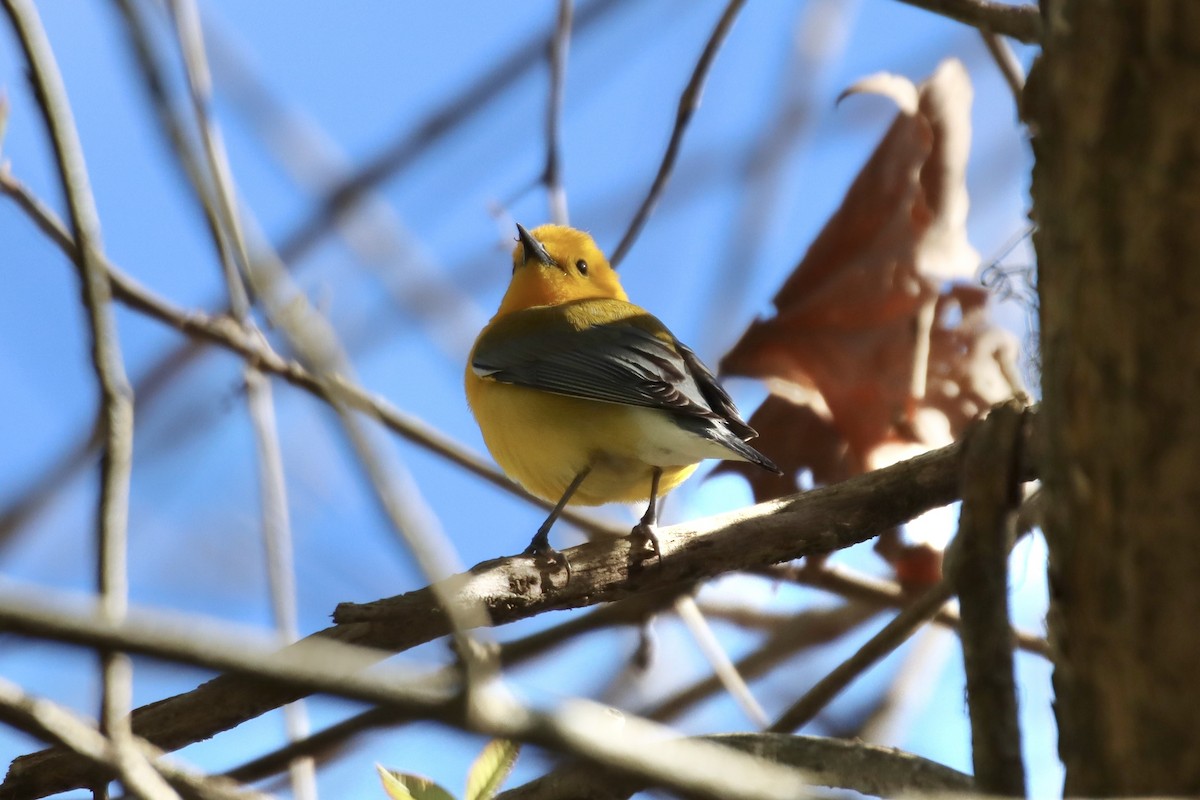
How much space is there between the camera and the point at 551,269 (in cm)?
628

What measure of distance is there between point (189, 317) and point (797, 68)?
2376mm

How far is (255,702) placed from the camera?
2.56 metres

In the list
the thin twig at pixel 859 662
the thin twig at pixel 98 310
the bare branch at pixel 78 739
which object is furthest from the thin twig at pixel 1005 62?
the bare branch at pixel 78 739

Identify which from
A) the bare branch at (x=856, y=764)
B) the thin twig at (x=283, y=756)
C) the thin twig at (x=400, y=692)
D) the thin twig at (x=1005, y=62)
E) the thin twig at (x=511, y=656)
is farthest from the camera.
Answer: the thin twig at (x=1005, y=62)

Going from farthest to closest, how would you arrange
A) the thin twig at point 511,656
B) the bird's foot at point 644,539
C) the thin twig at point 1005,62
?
the thin twig at point 1005,62 → the bird's foot at point 644,539 → the thin twig at point 511,656

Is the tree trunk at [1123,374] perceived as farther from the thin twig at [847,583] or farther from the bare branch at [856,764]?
the thin twig at [847,583]

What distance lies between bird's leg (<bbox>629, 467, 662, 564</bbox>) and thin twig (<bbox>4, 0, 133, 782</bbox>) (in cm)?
172

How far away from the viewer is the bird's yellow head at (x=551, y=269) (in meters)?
6.25

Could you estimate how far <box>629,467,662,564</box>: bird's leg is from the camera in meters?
3.57

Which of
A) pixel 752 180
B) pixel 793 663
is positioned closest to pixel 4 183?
pixel 752 180

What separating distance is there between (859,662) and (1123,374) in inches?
67.4

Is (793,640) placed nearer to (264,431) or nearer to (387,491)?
(264,431)

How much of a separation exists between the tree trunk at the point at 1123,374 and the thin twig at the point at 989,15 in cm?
118

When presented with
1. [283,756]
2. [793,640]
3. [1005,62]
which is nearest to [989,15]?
[1005,62]
